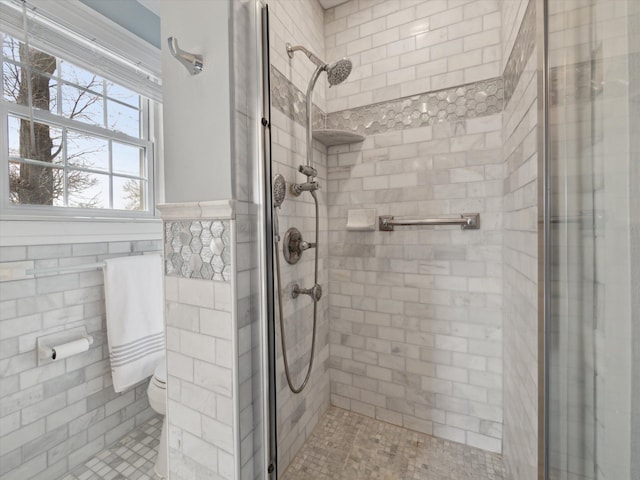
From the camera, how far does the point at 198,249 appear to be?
40.7 inches

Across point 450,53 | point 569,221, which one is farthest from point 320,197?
point 569,221

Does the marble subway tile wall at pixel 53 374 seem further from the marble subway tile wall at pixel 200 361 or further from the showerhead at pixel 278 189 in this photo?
the showerhead at pixel 278 189

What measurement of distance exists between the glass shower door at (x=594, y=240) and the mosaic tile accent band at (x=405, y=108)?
0.89 meters

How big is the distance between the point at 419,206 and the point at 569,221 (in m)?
1.03

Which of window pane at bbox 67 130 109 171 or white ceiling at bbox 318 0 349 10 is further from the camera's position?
white ceiling at bbox 318 0 349 10

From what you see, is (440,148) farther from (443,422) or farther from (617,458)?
(443,422)

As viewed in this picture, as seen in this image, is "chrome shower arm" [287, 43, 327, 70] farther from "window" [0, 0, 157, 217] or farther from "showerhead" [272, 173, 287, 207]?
"window" [0, 0, 157, 217]

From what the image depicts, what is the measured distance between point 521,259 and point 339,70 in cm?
121

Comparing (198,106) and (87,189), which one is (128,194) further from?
(198,106)

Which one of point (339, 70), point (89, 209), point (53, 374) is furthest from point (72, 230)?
point (339, 70)

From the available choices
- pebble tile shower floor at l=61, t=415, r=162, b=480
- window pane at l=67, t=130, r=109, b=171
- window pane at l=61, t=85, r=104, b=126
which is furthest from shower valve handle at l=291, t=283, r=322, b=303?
window pane at l=61, t=85, r=104, b=126

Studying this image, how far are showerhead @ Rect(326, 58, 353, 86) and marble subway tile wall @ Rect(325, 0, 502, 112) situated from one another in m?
0.45

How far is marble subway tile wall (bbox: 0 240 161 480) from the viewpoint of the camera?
1.23m

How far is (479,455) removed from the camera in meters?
1.49
